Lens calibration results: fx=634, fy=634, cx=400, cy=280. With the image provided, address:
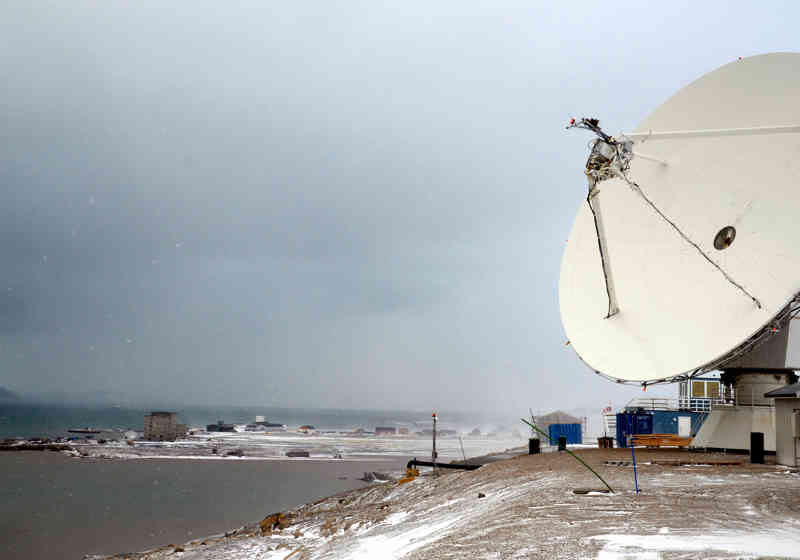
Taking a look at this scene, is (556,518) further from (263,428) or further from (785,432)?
(263,428)

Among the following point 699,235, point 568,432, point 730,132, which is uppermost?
point 730,132

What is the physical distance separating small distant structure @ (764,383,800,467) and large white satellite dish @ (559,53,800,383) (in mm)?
2123

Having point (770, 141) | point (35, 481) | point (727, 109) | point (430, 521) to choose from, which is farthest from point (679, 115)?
point (35, 481)

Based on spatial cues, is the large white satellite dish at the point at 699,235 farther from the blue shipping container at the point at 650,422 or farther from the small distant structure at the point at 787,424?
the blue shipping container at the point at 650,422

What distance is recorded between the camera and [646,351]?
19734mm

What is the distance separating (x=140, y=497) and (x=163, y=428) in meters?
46.1

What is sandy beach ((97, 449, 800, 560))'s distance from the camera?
31.0ft

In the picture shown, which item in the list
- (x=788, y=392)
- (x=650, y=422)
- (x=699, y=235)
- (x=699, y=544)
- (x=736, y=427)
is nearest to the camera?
(x=699, y=544)

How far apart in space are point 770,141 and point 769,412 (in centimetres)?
955

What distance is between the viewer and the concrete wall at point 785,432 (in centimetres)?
1831

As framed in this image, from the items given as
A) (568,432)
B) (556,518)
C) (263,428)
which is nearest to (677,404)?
(568,432)

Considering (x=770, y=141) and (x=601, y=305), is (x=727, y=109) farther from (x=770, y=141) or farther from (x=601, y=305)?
(x=601, y=305)

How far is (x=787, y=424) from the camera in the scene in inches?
730

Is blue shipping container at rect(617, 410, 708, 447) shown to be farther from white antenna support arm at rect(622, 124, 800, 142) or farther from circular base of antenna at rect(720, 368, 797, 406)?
white antenna support arm at rect(622, 124, 800, 142)
